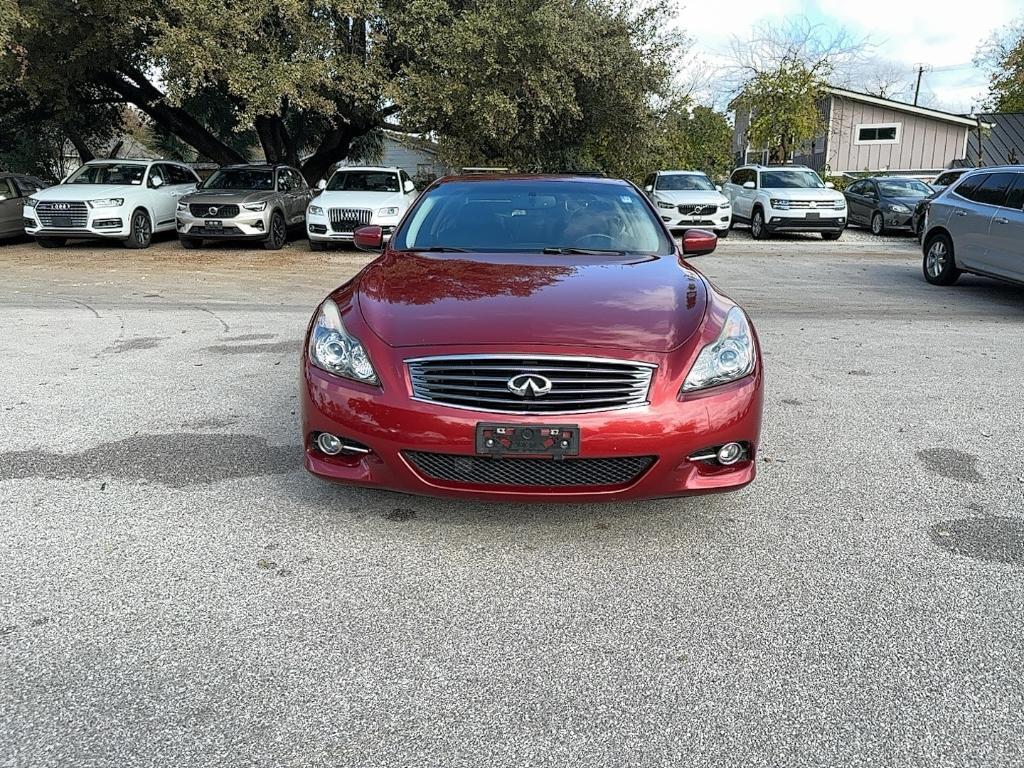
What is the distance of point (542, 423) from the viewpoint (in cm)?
305

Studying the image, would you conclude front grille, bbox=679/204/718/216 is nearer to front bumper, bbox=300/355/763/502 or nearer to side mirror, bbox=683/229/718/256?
side mirror, bbox=683/229/718/256

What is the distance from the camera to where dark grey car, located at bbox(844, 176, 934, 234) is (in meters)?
20.0

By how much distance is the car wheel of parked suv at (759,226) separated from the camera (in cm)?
1931

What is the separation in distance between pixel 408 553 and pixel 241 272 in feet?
34.6

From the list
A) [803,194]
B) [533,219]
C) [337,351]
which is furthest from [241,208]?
[337,351]

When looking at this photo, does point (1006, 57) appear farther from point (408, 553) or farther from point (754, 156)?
point (408, 553)

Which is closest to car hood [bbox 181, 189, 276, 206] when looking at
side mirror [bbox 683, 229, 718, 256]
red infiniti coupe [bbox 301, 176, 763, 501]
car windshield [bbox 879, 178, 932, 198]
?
side mirror [bbox 683, 229, 718, 256]

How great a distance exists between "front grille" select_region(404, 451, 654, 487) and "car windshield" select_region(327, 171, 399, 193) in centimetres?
1390

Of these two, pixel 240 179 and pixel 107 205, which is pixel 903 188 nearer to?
pixel 240 179

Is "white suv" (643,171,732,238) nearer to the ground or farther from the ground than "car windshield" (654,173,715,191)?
nearer to the ground

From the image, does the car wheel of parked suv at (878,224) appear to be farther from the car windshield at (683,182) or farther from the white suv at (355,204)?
the white suv at (355,204)

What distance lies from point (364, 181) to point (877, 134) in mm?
24964

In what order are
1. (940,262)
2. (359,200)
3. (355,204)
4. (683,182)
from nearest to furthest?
(940,262) < (355,204) < (359,200) < (683,182)

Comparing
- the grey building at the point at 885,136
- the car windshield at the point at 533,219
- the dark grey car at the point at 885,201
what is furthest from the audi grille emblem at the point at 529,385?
the grey building at the point at 885,136
